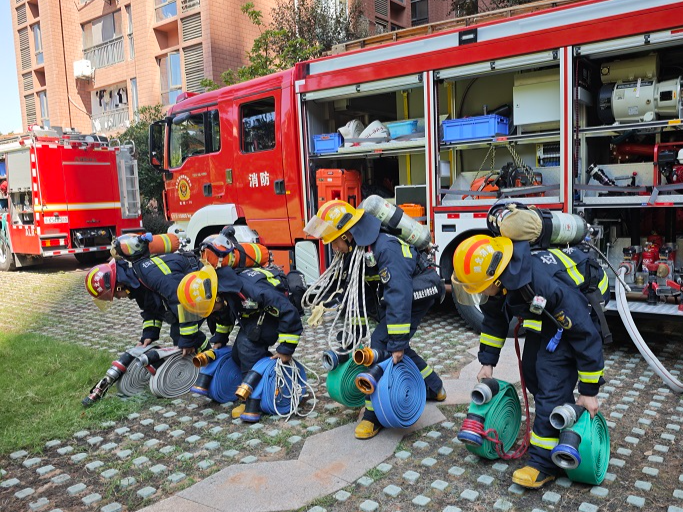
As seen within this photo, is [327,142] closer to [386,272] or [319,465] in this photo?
[386,272]

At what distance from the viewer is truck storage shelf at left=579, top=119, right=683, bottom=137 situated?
4.68 meters

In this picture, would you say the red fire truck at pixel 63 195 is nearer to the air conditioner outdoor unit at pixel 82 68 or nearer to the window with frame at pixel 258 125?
the window with frame at pixel 258 125

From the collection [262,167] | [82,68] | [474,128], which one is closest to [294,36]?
[262,167]

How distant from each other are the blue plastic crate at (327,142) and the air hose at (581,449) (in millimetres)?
4583

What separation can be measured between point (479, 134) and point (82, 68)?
2280 centimetres

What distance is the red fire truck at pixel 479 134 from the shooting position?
4926mm

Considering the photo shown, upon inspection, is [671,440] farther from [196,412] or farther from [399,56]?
[399,56]

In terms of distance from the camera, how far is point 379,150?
6461 mm

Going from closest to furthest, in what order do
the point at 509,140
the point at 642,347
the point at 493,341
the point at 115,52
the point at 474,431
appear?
1. the point at 474,431
2. the point at 493,341
3. the point at 642,347
4. the point at 509,140
5. the point at 115,52

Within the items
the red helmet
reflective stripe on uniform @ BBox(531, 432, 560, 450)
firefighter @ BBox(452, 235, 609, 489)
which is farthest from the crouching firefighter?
reflective stripe on uniform @ BBox(531, 432, 560, 450)

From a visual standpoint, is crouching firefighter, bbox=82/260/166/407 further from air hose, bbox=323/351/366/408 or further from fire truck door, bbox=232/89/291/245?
fire truck door, bbox=232/89/291/245

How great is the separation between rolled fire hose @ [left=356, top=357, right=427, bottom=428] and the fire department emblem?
18.0 ft

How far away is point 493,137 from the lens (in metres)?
5.70

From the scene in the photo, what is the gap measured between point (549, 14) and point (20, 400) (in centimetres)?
550
